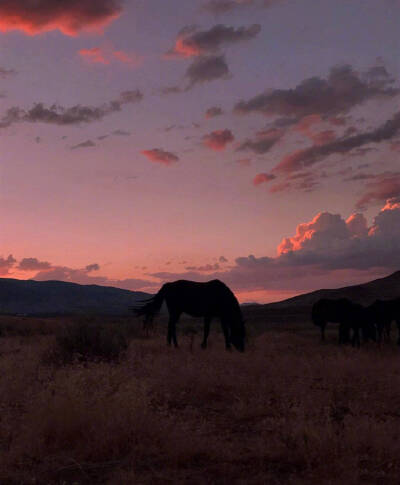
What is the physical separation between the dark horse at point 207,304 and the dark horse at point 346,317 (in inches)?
266

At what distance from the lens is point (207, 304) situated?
17.3 meters

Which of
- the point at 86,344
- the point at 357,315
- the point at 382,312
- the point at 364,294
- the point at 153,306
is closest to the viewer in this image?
the point at 86,344

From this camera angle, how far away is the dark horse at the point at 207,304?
16969 mm

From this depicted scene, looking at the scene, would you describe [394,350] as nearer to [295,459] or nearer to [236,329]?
[236,329]

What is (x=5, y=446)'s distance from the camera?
22.2 ft

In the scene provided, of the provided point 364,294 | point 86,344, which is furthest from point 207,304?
point 364,294

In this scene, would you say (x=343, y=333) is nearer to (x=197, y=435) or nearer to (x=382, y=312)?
(x=382, y=312)

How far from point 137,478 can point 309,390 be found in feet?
17.9

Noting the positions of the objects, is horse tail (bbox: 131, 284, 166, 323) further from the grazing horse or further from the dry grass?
the grazing horse

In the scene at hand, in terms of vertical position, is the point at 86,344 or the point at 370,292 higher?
the point at 370,292

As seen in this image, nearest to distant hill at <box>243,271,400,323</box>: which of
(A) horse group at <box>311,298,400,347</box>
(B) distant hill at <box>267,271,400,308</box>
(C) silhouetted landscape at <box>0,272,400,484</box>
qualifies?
(B) distant hill at <box>267,271,400,308</box>

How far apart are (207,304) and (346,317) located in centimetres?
789

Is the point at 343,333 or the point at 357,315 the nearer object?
the point at 357,315

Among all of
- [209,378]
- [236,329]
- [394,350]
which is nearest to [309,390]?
[209,378]
